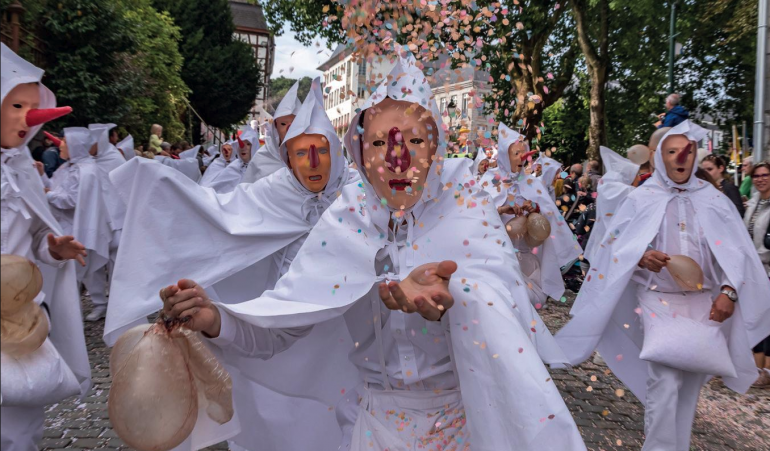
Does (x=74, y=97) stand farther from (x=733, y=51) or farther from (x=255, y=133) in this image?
(x=733, y=51)

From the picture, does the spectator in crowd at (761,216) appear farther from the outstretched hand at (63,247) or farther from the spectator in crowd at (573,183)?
the outstretched hand at (63,247)

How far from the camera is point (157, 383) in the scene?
2.19 m

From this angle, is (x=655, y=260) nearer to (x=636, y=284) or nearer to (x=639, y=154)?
(x=636, y=284)

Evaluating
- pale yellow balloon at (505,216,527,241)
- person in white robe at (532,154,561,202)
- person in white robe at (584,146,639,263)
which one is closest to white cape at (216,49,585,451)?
person in white robe at (584,146,639,263)

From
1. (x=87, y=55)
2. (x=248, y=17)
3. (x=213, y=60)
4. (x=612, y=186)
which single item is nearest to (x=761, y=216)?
(x=612, y=186)

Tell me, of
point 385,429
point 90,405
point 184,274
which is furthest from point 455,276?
point 90,405

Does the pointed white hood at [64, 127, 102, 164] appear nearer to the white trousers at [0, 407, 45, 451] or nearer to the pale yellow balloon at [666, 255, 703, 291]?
the white trousers at [0, 407, 45, 451]

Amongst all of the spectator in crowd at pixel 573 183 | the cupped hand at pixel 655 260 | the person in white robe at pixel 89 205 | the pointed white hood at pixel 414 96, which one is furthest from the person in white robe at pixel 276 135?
the spectator in crowd at pixel 573 183

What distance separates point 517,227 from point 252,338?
6671mm

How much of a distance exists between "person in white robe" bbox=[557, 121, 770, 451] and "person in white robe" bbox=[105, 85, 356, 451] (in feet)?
7.42

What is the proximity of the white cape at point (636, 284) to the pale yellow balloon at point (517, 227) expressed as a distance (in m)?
2.94

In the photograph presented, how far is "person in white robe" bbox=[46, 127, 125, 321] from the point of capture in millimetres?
10219

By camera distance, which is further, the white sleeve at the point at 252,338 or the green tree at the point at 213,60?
the green tree at the point at 213,60

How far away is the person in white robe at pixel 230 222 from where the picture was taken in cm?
473
